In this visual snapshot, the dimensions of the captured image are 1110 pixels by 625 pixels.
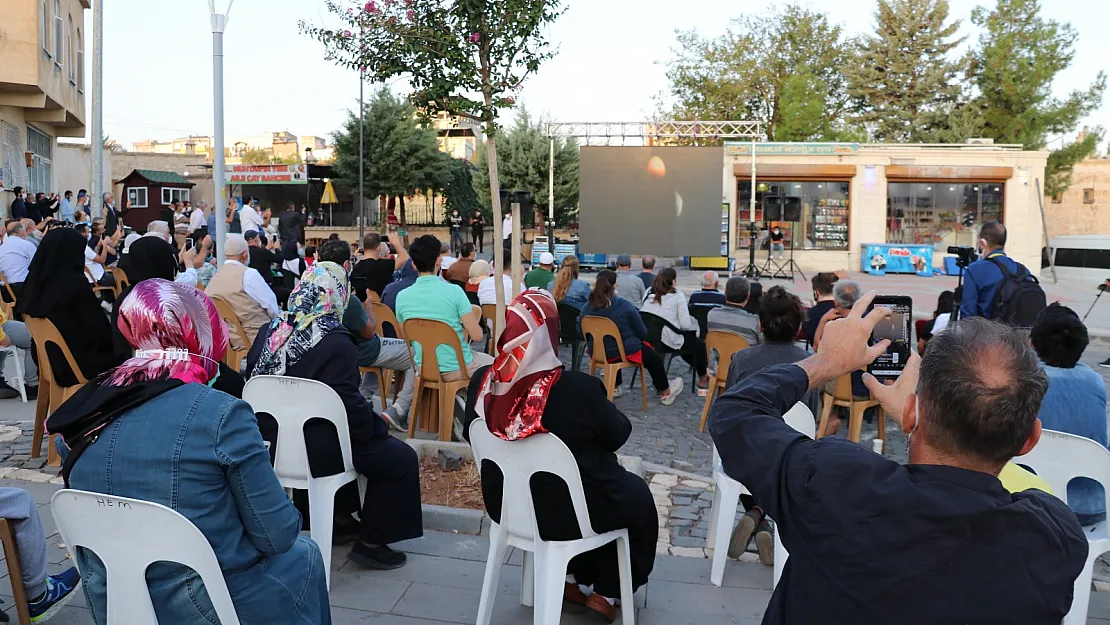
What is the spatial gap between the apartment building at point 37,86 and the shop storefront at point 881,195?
19.0 meters

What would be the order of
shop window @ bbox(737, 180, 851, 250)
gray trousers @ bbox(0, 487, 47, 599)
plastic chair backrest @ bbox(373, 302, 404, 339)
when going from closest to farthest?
1. gray trousers @ bbox(0, 487, 47, 599)
2. plastic chair backrest @ bbox(373, 302, 404, 339)
3. shop window @ bbox(737, 180, 851, 250)

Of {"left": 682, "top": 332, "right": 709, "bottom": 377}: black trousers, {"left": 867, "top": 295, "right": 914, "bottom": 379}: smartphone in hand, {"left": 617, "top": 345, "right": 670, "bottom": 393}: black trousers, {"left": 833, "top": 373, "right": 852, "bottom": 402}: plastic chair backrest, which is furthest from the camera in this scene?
{"left": 682, "top": 332, "right": 709, "bottom": 377}: black trousers

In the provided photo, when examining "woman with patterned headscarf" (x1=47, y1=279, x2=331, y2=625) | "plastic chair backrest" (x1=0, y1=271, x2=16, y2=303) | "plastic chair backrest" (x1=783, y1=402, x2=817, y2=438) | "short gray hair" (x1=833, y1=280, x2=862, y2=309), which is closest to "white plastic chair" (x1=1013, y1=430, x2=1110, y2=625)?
"plastic chair backrest" (x1=783, y1=402, x2=817, y2=438)

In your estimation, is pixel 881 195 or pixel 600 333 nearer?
pixel 600 333

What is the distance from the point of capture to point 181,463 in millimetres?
2303

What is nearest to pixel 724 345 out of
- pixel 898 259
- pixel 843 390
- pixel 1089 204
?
pixel 843 390

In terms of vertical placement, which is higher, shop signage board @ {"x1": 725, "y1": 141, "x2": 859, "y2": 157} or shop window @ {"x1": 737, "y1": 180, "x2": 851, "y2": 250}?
shop signage board @ {"x1": 725, "y1": 141, "x2": 859, "y2": 157}

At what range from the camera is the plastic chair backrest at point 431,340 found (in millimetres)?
6164

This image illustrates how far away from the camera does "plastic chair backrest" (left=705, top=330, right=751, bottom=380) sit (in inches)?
268

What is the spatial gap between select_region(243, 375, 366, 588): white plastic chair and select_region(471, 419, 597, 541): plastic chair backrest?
2.66ft

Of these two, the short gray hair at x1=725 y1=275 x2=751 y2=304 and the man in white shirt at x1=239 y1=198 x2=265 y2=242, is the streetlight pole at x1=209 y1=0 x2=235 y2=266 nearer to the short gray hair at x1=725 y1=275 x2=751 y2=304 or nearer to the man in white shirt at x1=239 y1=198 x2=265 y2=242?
the short gray hair at x1=725 y1=275 x2=751 y2=304

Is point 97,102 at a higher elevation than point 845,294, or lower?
higher

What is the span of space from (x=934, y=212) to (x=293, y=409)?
30.8 m

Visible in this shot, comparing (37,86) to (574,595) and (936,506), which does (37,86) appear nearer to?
(574,595)
